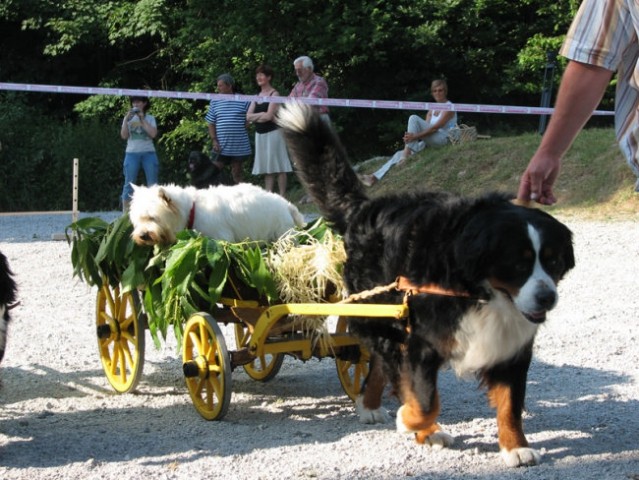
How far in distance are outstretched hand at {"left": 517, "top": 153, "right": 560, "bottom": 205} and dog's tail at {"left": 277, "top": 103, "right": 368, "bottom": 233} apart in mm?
1130

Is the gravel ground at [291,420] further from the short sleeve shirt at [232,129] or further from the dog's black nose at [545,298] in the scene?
the short sleeve shirt at [232,129]

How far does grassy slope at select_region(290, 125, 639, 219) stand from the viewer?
12.5 metres

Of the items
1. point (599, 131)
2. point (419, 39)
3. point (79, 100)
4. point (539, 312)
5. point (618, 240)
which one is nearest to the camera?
point (539, 312)

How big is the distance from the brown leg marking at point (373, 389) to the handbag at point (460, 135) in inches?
453

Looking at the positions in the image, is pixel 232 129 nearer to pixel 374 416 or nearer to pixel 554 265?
pixel 374 416

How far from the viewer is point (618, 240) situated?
1015 centimetres

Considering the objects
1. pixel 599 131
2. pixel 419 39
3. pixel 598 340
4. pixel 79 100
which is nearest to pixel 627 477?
pixel 598 340

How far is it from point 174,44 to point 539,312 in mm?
20082

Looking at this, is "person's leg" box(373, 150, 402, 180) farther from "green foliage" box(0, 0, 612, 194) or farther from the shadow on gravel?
the shadow on gravel

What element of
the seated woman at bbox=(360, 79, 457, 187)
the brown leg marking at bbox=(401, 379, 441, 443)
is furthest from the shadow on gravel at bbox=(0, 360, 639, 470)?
the seated woman at bbox=(360, 79, 457, 187)

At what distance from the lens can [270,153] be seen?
43.6 ft

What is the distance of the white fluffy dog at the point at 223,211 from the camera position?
5988mm

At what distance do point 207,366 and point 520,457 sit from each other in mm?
1686

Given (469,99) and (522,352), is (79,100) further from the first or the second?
(522,352)
